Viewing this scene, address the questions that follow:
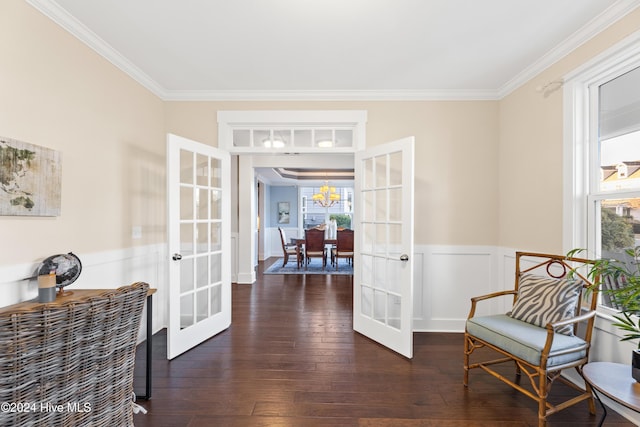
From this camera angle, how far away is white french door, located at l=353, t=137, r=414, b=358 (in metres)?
2.62

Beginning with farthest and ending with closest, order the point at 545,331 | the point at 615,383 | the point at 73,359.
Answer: the point at 545,331 → the point at 615,383 → the point at 73,359

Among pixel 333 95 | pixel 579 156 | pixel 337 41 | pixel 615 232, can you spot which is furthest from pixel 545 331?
pixel 333 95

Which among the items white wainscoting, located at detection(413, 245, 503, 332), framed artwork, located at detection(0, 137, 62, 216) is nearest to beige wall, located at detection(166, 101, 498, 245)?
white wainscoting, located at detection(413, 245, 503, 332)

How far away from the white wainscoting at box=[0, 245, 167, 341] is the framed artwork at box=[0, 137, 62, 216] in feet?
1.14

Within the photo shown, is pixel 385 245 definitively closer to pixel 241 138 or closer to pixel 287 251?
pixel 241 138

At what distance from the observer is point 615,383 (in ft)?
4.92

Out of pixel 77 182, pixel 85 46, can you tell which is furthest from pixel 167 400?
pixel 85 46

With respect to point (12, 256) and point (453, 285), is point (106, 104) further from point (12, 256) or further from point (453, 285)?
point (453, 285)

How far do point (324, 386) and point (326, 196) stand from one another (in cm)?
703

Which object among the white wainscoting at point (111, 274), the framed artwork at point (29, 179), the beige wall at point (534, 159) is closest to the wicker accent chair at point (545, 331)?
the beige wall at point (534, 159)

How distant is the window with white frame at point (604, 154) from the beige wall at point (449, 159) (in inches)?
32.8

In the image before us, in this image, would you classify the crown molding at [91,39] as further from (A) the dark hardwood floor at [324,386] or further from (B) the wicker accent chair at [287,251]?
(B) the wicker accent chair at [287,251]

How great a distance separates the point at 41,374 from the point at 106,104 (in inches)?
88.8

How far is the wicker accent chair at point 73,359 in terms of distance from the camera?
863 mm
